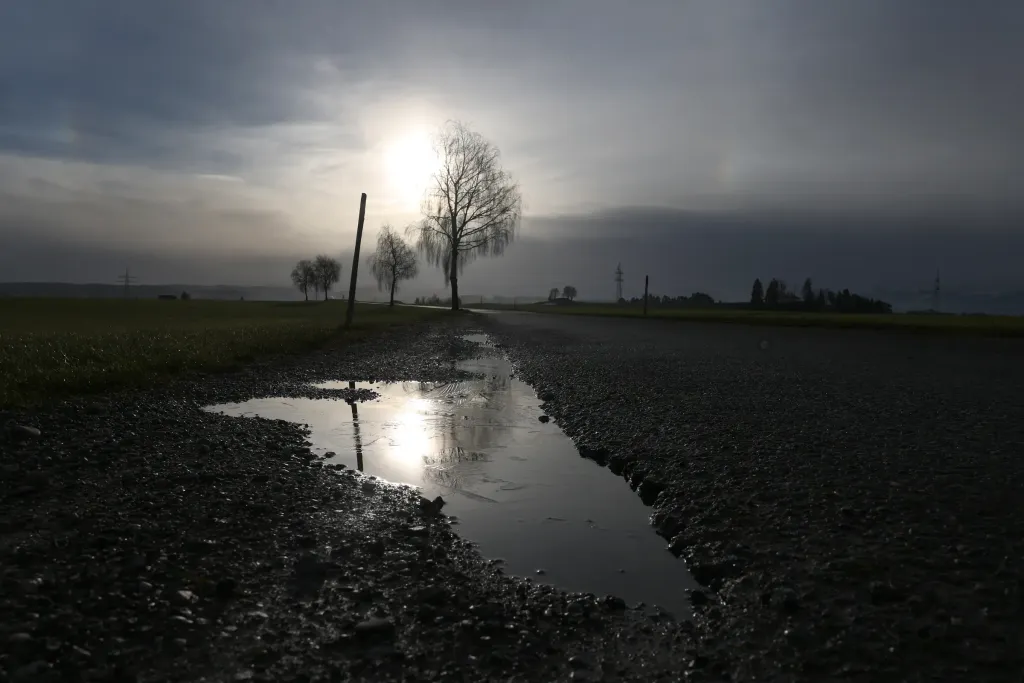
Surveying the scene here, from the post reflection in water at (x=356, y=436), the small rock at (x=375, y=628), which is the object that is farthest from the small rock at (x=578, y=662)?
the post reflection in water at (x=356, y=436)

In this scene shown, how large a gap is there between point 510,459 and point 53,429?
4.22 m

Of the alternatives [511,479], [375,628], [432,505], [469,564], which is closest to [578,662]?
[375,628]

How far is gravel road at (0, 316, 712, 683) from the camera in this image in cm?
211

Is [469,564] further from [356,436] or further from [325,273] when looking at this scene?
[325,273]

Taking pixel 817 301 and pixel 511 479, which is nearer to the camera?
pixel 511 479

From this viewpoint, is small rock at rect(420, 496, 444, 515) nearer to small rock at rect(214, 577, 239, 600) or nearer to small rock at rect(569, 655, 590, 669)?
small rock at rect(214, 577, 239, 600)

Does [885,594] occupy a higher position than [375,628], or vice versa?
[885,594]

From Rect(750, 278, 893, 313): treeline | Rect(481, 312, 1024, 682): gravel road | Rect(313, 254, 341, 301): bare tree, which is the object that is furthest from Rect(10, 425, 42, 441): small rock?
Rect(313, 254, 341, 301): bare tree

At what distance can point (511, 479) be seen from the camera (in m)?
4.51

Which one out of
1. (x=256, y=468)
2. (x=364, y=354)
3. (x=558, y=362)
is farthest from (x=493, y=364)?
(x=256, y=468)

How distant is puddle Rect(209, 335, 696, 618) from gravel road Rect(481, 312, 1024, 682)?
0.83 ft

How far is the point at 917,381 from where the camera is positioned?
9.45 m

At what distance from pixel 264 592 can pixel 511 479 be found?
2.21 metres

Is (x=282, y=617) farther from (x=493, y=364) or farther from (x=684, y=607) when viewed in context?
(x=493, y=364)
